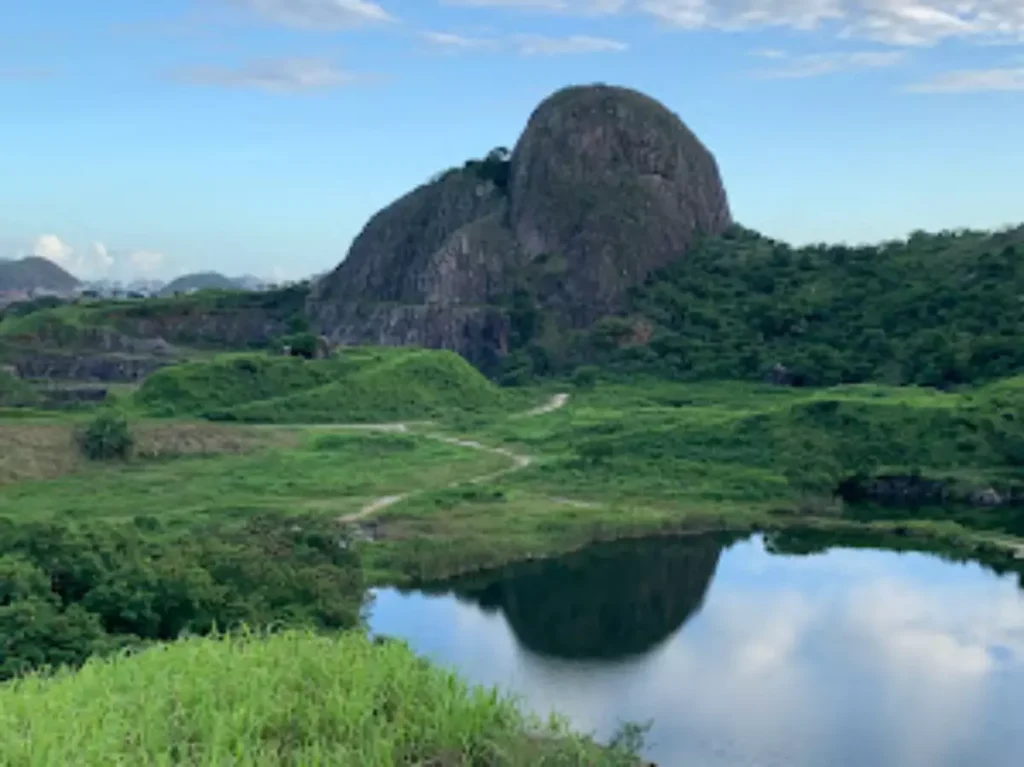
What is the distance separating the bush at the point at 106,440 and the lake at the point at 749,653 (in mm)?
20043

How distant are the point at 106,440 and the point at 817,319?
5435cm

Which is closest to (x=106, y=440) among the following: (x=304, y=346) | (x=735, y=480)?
(x=735, y=480)

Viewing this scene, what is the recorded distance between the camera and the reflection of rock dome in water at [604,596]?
30531 mm

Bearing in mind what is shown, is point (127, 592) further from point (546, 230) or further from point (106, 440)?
point (546, 230)

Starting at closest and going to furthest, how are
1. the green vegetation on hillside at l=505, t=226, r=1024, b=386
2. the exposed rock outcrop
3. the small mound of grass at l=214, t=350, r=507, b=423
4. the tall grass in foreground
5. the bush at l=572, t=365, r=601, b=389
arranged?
the tall grass in foreground → the small mound of grass at l=214, t=350, r=507, b=423 → the green vegetation on hillside at l=505, t=226, r=1024, b=386 → the bush at l=572, t=365, r=601, b=389 → the exposed rock outcrop

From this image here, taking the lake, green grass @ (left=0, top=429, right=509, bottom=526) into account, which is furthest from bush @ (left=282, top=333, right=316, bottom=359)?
the lake

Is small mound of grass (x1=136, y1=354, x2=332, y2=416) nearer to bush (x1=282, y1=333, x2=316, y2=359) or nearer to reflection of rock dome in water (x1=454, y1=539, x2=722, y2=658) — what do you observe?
bush (x1=282, y1=333, x2=316, y2=359)

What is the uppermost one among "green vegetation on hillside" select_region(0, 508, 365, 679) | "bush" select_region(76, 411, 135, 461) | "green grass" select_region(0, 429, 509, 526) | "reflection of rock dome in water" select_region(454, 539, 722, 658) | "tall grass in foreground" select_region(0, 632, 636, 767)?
"tall grass in foreground" select_region(0, 632, 636, 767)

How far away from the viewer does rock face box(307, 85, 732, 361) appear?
95.0 metres

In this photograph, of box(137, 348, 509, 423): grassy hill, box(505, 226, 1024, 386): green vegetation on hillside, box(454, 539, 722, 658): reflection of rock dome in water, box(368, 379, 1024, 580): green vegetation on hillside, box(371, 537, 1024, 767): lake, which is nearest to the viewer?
box(371, 537, 1024, 767): lake

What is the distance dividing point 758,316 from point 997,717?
63.5 meters

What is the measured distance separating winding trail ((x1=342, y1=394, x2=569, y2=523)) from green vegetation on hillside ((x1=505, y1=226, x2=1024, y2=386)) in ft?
44.8

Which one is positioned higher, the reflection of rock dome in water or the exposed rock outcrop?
the exposed rock outcrop

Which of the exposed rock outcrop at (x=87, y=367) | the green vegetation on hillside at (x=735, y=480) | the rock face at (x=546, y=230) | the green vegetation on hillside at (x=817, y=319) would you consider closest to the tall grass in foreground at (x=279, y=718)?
the green vegetation on hillside at (x=735, y=480)
